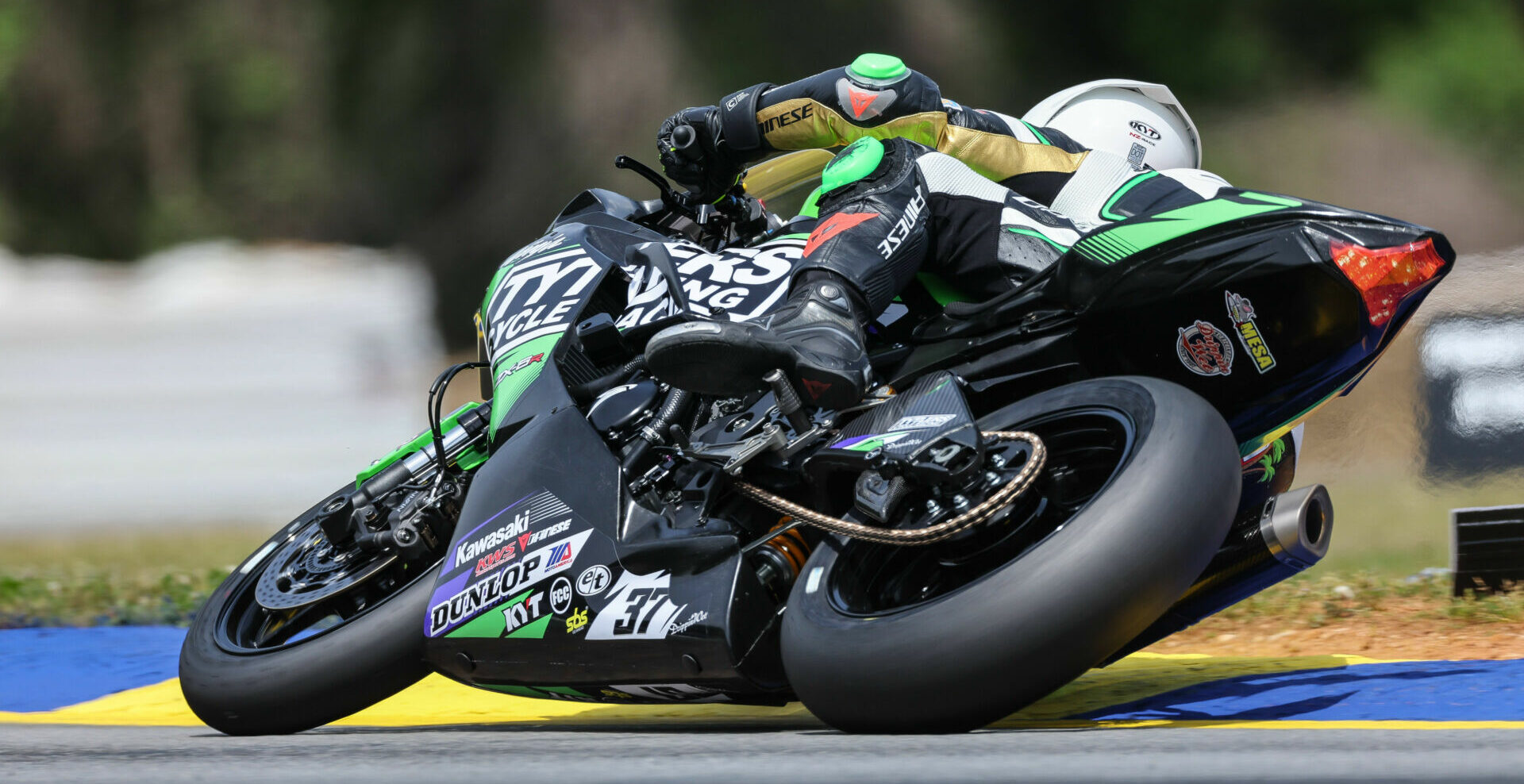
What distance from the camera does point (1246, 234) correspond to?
2064 mm

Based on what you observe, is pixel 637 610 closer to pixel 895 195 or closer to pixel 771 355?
pixel 771 355

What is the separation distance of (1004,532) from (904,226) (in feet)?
1.72

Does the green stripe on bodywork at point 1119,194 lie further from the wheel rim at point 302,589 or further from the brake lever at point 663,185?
the wheel rim at point 302,589

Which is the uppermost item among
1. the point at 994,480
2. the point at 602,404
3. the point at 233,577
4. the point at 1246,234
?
the point at 1246,234

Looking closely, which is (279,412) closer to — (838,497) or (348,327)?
(348,327)

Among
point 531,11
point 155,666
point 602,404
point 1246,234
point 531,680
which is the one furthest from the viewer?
point 531,11

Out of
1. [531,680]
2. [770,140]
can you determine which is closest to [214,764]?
[531,680]

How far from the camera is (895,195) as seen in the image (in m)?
2.35

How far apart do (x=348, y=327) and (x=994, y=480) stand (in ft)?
18.7

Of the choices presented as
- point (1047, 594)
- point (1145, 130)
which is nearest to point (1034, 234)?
point (1145, 130)

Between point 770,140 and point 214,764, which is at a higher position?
point 770,140

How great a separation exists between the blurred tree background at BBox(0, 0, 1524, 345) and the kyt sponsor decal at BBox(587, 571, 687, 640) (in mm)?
3566

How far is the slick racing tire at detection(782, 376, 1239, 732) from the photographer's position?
1787 mm

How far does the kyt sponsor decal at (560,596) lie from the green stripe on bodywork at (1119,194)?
1.07m
